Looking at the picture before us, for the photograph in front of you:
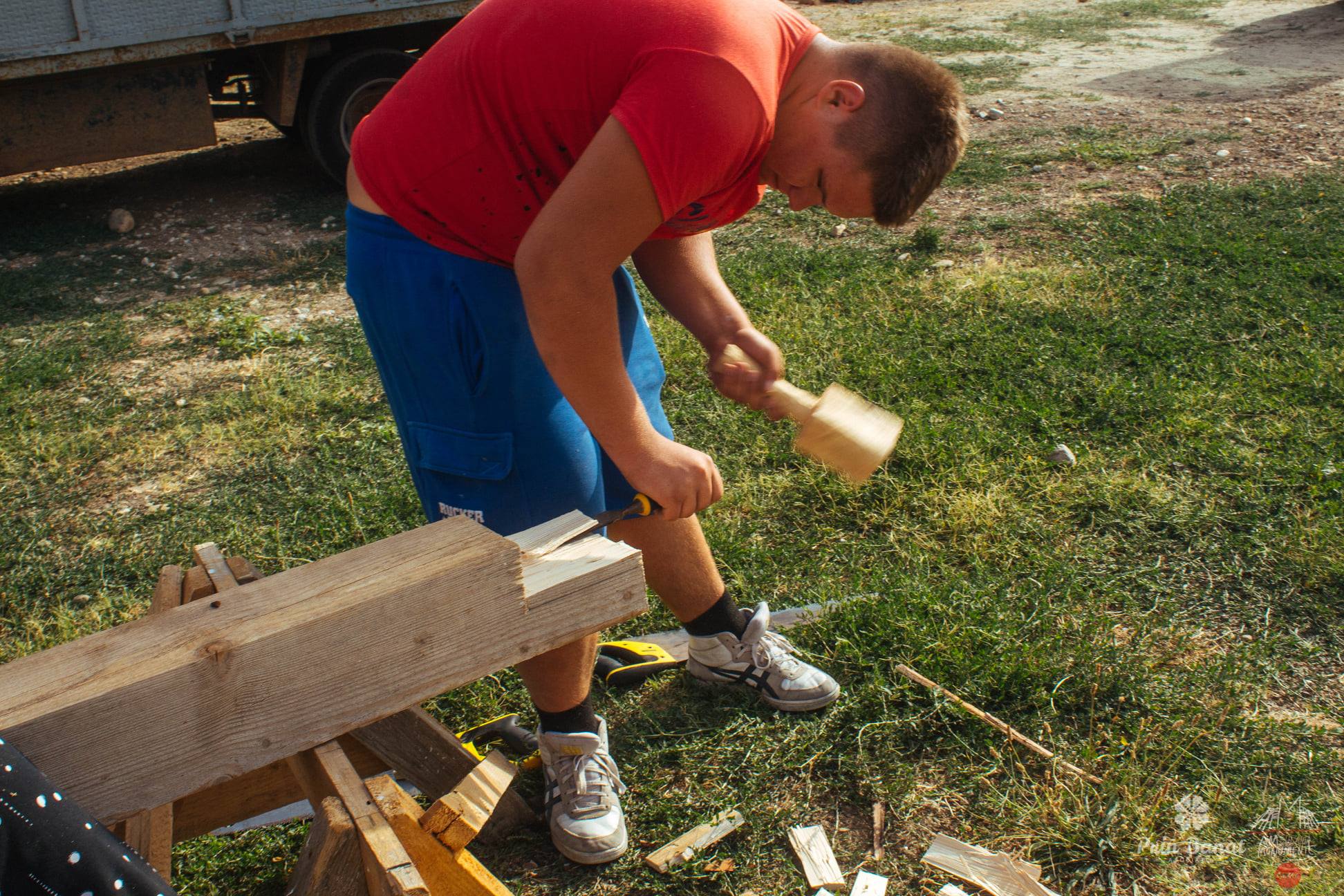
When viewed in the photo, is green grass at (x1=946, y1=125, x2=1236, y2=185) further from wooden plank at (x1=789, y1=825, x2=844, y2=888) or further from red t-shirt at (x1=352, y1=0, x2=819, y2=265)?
red t-shirt at (x1=352, y1=0, x2=819, y2=265)

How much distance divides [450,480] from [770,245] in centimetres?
396

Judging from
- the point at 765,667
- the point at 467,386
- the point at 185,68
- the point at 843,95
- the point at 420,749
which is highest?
the point at 843,95

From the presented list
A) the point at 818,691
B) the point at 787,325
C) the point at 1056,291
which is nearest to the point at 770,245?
the point at 787,325

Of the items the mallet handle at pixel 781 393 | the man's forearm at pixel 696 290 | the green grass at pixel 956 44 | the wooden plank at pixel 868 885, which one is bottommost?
the wooden plank at pixel 868 885

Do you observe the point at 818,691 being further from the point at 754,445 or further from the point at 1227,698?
the point at 754,445

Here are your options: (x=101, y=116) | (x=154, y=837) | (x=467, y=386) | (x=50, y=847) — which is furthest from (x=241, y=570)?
(x=101, y=116)

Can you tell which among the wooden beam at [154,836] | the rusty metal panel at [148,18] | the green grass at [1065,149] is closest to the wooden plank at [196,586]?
the wooden beam at [154,836]

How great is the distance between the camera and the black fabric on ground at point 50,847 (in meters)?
1.26

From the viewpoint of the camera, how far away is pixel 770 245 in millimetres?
5816

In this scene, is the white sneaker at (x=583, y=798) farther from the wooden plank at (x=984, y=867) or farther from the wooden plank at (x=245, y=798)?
the wooden plank at (x=984, y=867)

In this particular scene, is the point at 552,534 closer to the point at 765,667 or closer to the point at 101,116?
the point at 765,667

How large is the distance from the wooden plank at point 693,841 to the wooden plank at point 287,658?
851 millimetres

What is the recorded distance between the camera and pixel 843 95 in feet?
5.73

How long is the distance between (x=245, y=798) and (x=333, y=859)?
608 mm
